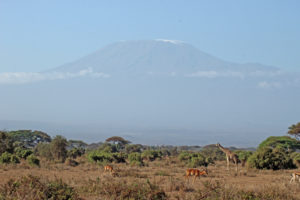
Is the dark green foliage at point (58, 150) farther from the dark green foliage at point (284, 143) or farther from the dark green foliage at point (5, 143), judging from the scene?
the dark green foliage at point (284, 143)

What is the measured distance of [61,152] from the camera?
90.0 feet

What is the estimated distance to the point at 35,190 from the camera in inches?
362

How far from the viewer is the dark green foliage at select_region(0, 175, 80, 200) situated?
888 cm

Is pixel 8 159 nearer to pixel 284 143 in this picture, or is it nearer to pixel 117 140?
pixel 284 143

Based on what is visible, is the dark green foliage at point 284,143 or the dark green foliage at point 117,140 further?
the dark green foliage at point 117,140

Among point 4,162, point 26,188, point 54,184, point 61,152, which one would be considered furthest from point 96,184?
point 61,152

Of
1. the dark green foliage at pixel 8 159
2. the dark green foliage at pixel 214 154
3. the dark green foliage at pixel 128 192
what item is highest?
the dark green foliage at pixel 214 154

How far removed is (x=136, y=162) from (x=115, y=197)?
1350 centimetres

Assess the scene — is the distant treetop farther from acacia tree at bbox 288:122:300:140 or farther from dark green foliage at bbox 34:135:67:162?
dark green foliage at bbox 34:135:67:162

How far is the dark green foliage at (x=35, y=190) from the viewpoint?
8883 mm

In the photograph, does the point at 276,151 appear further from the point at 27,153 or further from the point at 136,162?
the point at 27,153

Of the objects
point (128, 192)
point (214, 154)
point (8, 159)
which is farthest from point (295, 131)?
point (128, 192)

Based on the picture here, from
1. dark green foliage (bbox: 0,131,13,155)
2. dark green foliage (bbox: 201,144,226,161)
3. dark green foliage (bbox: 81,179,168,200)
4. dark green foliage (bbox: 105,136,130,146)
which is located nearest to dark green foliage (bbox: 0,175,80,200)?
dark green foliage (bbox: 81,179,168,200)

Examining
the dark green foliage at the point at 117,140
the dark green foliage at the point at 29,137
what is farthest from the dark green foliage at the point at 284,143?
the dark green foliage at the point at 29,137
